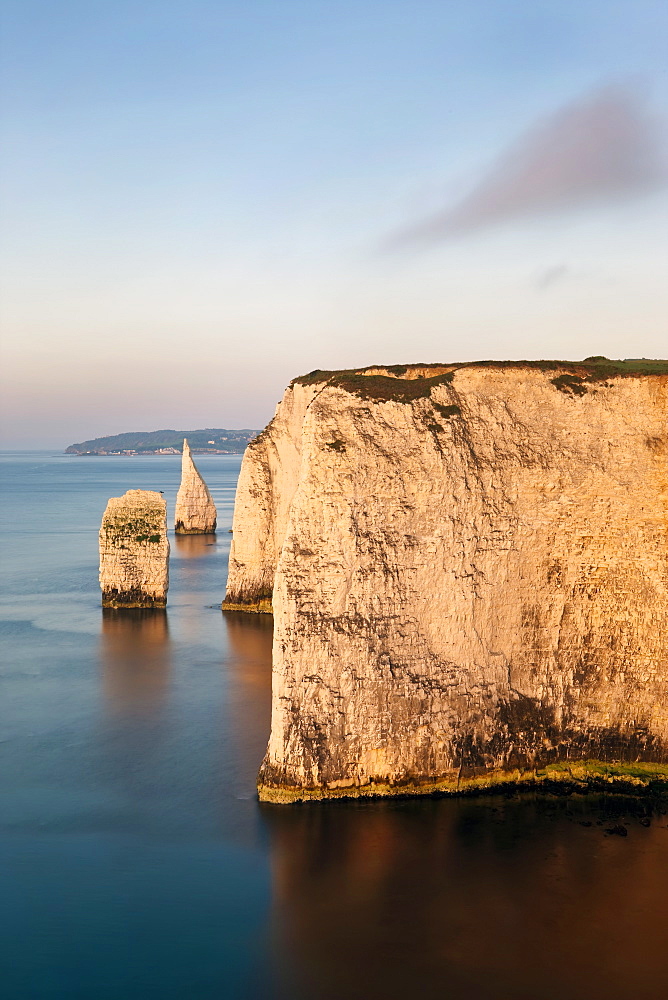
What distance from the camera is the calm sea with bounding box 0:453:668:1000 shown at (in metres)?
16.5

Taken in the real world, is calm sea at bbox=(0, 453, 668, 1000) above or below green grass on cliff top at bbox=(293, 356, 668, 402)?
below

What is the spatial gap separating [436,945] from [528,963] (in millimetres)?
1747

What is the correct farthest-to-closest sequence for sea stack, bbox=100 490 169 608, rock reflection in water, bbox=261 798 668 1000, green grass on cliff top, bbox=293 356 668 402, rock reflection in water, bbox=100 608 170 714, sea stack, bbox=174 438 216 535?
sea stack, bbox=174 438 216 535
sea stack, bbox=100 490 169 608
rock reflection in water, bbox=100 608 170 714
green grass on cliff top, bbox=293 356 668 402
rock reflection in water, bbox=261 798 668 1000

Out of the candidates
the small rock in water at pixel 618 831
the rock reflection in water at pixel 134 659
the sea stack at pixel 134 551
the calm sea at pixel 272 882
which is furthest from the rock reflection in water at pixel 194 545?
the small rock in water at pixel 618 831

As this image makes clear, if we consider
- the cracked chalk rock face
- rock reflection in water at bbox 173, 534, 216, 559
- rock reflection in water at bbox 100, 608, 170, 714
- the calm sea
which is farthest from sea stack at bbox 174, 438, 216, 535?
the cracked chalk rock face

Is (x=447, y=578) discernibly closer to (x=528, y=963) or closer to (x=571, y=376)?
(x=571, y=376)

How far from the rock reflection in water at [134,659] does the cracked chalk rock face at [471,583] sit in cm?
1200

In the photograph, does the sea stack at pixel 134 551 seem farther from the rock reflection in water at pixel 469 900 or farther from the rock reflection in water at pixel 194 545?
the rock reflection in water at pixel 469 900

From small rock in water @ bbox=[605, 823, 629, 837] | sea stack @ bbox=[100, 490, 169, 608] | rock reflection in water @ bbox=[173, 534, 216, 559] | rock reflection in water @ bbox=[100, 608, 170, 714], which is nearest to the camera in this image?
small rock in water @ bbox=[605, 823, 629, 837]

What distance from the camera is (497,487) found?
82.5ft

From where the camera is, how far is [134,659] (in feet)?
130

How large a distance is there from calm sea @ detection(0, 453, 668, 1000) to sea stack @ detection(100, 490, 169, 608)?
50.3 feet

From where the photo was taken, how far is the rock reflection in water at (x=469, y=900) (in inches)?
642

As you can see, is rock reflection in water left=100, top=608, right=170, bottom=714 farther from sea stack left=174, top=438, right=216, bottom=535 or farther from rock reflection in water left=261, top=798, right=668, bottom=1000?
sea stack left=174, top=438, right=216, bottom=535
